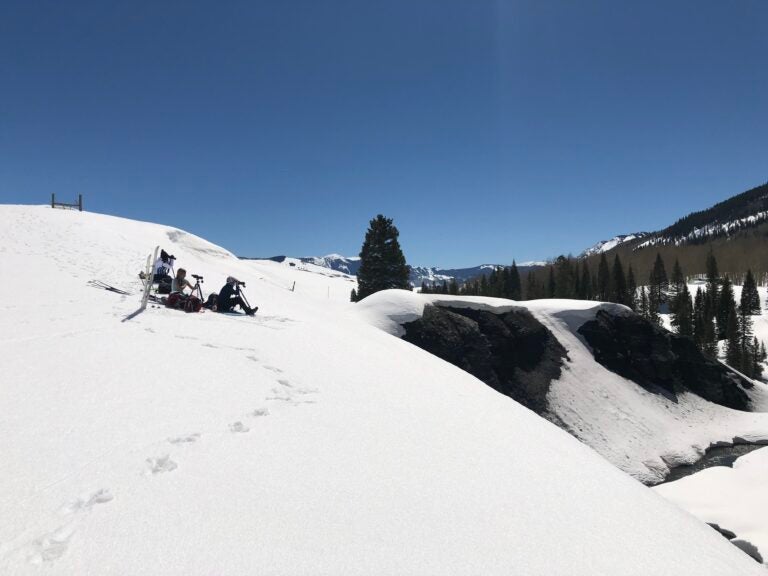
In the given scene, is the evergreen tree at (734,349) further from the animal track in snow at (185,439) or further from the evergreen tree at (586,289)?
the animal track in snow at (185,439)

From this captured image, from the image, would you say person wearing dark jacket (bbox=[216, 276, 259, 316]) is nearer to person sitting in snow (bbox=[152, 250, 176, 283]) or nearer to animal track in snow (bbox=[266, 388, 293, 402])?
person sitting in snow (bbox=[152, 250, 176, 283])

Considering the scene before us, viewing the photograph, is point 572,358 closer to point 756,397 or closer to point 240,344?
point 756,397

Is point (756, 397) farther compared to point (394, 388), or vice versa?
point (756, 397)

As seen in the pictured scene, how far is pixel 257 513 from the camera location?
363 cm

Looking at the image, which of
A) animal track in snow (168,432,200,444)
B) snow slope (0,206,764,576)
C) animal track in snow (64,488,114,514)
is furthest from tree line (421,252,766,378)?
animal track in snow (64,488,114,514)

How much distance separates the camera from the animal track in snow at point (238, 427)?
5.11 m

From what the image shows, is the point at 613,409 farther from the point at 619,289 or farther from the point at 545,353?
the point at 619,289

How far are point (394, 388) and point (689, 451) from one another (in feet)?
74.1

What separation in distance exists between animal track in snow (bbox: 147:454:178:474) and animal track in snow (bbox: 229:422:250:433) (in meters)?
0.91

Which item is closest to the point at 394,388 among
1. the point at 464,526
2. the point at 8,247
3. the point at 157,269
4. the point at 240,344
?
the point at 240,344

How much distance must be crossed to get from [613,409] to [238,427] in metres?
23.7

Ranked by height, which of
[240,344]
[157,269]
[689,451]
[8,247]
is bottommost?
[689,451]

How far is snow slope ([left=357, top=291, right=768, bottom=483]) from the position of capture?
68.1 feet

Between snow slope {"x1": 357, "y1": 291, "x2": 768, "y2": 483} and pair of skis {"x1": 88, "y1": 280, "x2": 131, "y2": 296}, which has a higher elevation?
pair of skis {"x1": 88, "y1": 280, "x2": 131, "y2": 296}
